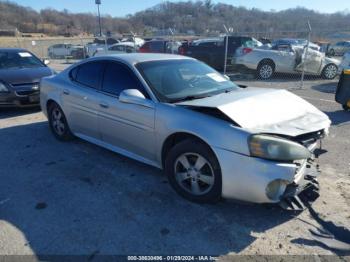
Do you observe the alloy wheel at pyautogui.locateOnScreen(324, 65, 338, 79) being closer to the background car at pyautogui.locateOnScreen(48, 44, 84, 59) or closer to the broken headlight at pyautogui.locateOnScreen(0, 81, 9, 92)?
the broken headlight at pyautogui.locateOnScreen(0, 81, 9, 92)

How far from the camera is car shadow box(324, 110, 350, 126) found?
6.55 metres

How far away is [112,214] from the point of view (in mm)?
3316

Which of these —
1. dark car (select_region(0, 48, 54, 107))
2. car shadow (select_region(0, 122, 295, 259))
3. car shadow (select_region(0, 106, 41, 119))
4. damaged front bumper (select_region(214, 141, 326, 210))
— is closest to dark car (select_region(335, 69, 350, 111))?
damaged front bumper (select_region(214, 141, 326, 210))

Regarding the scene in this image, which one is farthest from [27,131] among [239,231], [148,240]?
[239,231]

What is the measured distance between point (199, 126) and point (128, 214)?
1163 millimetres

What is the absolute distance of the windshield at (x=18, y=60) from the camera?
8.21 metres

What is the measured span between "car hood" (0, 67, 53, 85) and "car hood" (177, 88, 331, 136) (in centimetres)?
532

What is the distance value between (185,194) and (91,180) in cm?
130

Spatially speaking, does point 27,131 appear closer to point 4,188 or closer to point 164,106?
point 4,188

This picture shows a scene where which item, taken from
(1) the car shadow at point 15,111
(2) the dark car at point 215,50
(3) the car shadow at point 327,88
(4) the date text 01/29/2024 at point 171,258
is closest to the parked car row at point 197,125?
(4) the date text 01/29/2024 at point 171,258

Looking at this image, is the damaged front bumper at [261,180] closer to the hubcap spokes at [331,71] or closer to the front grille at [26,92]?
the front grille at [26,92]

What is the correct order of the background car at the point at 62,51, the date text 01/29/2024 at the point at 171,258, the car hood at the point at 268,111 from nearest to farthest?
the date text 01/29/2024 at the point at 171,258 < the car hood at the point at 268,111 < the background car at the point at 62,51

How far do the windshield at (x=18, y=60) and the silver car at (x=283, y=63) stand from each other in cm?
783

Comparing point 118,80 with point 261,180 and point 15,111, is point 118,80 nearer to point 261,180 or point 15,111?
point 261,180
